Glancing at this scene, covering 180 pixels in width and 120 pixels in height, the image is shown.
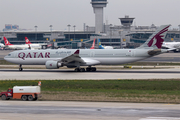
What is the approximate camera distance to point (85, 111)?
1778 cm

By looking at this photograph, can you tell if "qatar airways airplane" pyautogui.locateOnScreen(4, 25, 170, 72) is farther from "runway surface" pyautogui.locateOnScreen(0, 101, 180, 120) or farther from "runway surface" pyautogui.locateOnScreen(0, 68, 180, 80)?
"runway surface" pyautogui.locateOnScreen(0, 101, 180, 120)

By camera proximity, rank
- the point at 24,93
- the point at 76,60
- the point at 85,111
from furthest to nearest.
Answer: the point at 76,60, the point at 24,93, the point at 85,111

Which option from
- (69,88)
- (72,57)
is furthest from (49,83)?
(72,57)

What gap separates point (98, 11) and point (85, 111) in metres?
180

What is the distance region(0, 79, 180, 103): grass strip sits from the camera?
74.9ft

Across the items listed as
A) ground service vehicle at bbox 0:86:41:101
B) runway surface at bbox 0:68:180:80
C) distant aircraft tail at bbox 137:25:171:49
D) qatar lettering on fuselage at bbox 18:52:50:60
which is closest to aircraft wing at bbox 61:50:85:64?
runway surface at bbox 0:68:180:80

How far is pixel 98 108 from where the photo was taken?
61.5ft

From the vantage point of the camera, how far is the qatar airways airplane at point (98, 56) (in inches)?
1702

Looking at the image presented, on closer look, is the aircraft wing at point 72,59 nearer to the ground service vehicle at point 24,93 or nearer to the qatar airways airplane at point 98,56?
the qatar airways airplane at point 98,56

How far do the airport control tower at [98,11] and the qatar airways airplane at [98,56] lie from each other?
144823 millimetres

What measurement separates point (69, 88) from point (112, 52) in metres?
17.1

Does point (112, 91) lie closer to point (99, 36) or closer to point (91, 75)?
point (91, 75)

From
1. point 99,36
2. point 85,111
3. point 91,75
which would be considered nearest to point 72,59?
point 91,75

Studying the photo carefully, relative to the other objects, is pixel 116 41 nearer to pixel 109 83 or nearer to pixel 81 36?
pixel 81 36
